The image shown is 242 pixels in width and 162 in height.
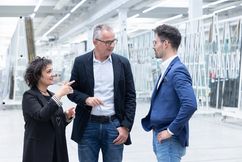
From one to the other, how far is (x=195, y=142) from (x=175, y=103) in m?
4.18

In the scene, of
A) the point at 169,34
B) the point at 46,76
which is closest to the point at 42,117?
the point at 46,76

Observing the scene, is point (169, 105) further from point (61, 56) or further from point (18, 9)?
point (61, 56)

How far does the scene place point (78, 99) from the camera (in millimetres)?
2822

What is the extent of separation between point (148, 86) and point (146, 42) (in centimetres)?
142

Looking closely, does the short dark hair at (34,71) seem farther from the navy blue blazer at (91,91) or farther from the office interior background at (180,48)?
the office interior background at (180,48)

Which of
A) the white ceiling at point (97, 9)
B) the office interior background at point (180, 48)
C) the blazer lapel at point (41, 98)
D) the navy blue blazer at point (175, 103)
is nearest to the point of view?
the navy blue blazer at point (175, 103)

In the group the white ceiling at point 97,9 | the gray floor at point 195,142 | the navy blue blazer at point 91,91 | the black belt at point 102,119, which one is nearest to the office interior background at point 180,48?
the white ceiling at point 97,9

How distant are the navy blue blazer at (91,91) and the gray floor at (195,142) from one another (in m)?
2.69

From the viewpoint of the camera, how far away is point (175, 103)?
2619 mm

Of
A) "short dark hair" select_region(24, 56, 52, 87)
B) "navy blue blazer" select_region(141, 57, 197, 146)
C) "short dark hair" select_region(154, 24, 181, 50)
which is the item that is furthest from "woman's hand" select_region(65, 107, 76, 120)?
"short dark hair" select_region(154, 24, 181, 50)

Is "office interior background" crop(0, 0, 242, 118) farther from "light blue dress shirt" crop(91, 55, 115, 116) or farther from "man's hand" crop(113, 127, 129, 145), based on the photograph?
"man's hand" crop(113, 127, 129, 145)

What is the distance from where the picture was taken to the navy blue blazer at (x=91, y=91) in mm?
2850

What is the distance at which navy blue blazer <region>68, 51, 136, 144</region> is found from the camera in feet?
9.35

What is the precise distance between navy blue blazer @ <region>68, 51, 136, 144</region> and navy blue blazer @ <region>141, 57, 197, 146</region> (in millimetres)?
239
